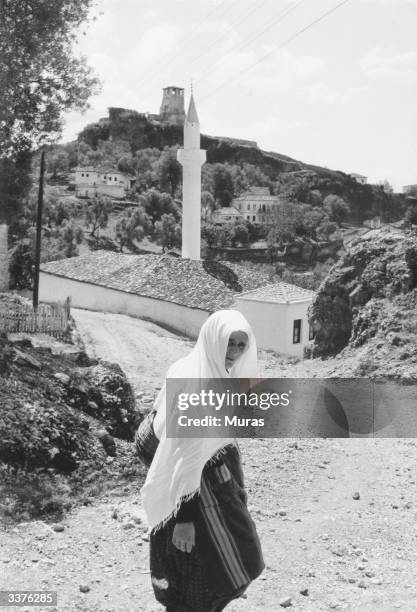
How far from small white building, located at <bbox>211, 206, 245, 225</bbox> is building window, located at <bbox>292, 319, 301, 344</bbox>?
5338 centimetres

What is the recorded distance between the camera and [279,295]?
21969mm

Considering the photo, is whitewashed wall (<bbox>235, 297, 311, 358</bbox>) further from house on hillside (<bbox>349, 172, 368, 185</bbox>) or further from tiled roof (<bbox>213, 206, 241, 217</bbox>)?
house on hillside (<bbox>349, 172, 368, 185</bbox>)

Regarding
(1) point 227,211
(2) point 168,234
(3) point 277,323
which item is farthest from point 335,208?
(3) point 277,323

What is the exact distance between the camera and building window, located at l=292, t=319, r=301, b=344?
71.4ft

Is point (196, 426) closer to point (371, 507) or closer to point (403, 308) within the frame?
point (371, 507)

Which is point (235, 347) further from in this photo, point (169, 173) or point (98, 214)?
point (169, 173)

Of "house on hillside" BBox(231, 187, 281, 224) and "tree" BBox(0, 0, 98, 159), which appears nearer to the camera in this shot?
"tree" BBox(0, 0, 98, 159)

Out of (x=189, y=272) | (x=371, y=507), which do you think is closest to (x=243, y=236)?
(x=189, y=272)

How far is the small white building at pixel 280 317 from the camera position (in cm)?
2144

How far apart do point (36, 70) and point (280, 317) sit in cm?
1194

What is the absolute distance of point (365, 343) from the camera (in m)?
10.8

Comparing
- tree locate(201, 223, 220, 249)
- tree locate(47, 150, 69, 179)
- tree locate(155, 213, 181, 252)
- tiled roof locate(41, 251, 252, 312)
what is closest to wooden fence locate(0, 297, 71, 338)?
tiled roof locate(41, 251, 252, 312)

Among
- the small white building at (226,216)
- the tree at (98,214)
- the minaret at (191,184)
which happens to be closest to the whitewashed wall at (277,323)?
the minaret at (191,184)

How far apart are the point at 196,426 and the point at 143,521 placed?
2749 mm
